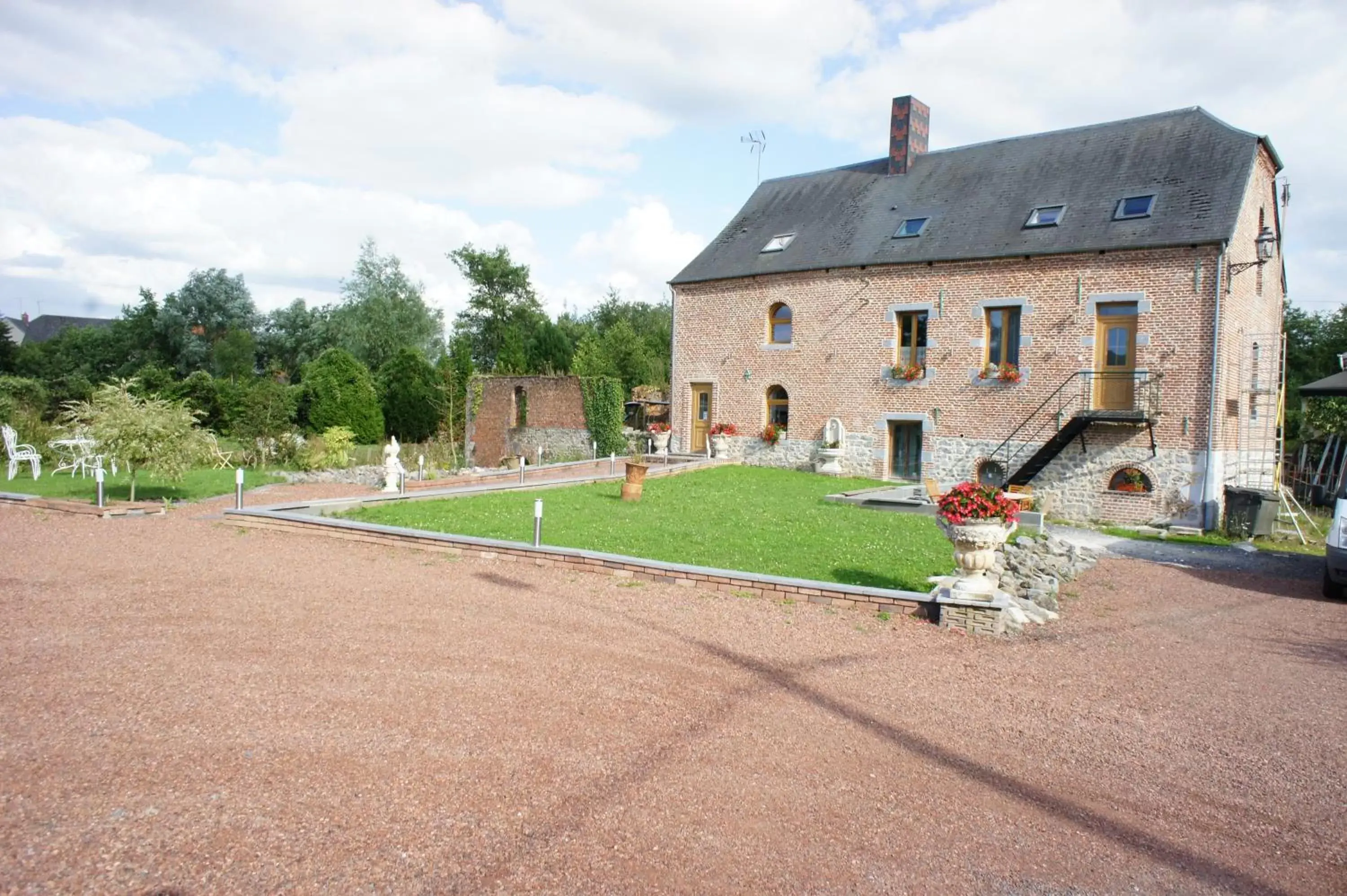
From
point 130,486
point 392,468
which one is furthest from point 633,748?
point 130,486

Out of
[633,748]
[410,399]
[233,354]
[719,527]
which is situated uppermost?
[233,354]

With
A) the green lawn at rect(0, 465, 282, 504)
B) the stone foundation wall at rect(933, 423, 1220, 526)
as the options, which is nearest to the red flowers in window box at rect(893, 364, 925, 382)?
the stone foundation wall at rect(933, 423, 1220, 526)

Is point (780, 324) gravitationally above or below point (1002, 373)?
above

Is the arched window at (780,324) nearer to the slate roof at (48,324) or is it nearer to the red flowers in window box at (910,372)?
the red flowers in window box at (910,372)

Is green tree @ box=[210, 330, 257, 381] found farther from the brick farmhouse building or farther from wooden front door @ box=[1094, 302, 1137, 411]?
wooden front door @ box=[1094, 302, 1137, 411]

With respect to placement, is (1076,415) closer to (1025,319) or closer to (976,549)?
(1025,319)

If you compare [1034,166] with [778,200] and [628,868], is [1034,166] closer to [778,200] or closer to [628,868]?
[778,200]

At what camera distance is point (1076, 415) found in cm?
1647

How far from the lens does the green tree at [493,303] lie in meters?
45.5

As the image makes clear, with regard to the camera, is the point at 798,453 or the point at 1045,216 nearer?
the point at 1045,216

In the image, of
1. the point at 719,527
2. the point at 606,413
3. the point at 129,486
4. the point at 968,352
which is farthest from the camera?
the point at 606,413

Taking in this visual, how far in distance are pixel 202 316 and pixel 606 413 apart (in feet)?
103

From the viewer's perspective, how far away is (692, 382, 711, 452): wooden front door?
23344 mm

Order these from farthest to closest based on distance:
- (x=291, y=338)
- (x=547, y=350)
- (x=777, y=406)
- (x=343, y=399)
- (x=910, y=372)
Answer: (x=291, y=338) < (x=547, y=350) < (x=343, y=399) < (x=777, y=406) < (x=910, y=372)
